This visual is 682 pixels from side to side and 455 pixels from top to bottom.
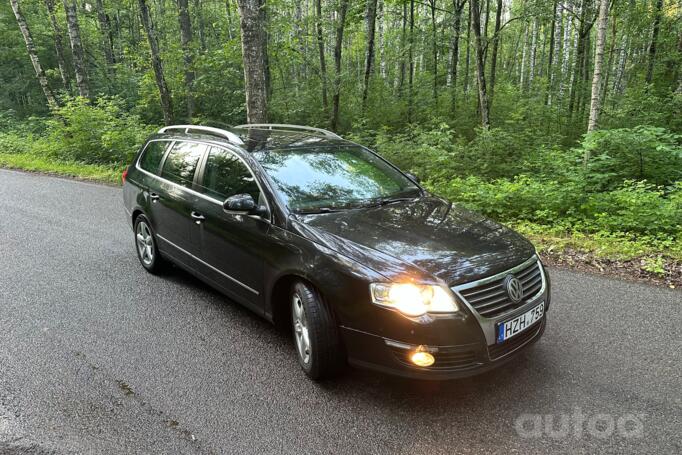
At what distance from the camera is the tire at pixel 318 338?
3.08 meters

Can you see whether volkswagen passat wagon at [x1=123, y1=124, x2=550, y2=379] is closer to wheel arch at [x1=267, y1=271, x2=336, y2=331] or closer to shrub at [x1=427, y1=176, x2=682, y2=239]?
wheel arch at [x1=267, y1=271, x2=336, y2=331]

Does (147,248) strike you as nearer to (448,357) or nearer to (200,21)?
(448,357)

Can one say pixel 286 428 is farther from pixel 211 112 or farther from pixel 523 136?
pixel 211 112

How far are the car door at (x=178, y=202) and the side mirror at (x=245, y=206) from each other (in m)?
1.00

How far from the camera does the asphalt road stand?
2.70 m

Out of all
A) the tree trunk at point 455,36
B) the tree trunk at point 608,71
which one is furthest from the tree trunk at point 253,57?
the tree trunk at point 608,71

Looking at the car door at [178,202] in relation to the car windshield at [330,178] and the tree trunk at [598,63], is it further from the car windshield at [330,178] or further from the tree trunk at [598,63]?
the tree trunk at [598,63]

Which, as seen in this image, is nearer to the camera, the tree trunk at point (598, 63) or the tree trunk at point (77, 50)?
the tree trunk at point (598, 63)

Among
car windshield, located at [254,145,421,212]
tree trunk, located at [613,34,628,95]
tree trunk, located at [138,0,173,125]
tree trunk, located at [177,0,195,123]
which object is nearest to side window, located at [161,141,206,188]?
car windshield, located at [254,145,421,212]

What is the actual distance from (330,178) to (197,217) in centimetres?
137

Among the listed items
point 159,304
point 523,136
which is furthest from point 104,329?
point 523,136

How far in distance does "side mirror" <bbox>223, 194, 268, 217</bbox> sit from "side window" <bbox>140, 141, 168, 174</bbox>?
2208 millimetres

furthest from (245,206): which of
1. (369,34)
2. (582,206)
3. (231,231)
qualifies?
(369,34)

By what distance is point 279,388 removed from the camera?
3.22 meters
